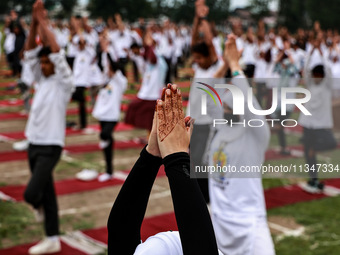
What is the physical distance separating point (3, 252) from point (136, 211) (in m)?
3.22

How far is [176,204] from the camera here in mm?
1442

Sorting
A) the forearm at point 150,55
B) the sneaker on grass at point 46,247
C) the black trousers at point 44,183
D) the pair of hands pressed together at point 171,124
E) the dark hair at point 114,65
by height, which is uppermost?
the forearm at point 150,55

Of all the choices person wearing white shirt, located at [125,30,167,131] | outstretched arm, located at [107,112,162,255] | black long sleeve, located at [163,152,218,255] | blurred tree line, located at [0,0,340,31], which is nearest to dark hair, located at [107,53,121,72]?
person wearing white shirt, located at [125,30,167,131]

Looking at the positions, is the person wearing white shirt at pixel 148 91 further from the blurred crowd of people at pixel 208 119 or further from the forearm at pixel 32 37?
the forearm at pixel 32 37

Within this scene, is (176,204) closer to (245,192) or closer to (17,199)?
(245,192)

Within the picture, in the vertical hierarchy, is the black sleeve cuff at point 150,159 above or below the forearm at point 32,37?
below

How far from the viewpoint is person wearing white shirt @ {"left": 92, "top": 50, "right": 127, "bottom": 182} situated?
22.1ft

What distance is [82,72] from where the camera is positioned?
1091cm

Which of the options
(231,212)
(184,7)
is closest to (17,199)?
(231,212)

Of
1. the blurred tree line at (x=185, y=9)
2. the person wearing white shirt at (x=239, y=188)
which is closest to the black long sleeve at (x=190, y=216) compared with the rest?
the person wearing white shirt at (x=239, y=188)

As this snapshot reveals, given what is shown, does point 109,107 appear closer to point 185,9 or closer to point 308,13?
point 185,9

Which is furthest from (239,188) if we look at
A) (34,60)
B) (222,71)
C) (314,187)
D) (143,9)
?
(143,9)

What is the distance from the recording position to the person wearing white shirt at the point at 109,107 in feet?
22.1

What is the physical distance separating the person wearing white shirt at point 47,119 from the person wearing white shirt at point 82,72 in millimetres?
5085
